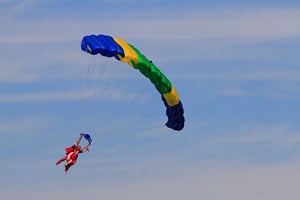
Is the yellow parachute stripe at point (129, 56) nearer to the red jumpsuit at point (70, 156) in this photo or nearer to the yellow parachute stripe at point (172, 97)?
the yellow parachute stripe at point (172, 97)

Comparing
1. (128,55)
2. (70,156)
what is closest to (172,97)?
(128,55)

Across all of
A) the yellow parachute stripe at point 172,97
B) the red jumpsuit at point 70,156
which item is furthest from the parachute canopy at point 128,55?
the red jumpsuit at point 70,156

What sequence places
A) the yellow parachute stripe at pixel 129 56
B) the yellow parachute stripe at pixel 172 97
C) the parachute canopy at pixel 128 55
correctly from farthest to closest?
the yellow parachute stripe at pixel 172 97, the yellow parachute stripe at pixel 129 56, the parachute canopy at pixel 128 55

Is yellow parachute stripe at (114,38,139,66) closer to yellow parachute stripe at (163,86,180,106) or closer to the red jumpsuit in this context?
yellow parachute stripe at (163,86,180,106)

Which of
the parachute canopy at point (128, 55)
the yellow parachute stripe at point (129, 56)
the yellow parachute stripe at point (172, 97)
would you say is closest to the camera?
the parachute canopy at point (128, 55)

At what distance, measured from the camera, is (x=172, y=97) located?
79312mm

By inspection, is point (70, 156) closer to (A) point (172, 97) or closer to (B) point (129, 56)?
(B) point (129, 56)

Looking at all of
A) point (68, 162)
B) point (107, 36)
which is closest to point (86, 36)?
point (107, 36)

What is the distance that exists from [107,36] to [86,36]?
1.46 metres

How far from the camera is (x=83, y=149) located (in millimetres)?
75812

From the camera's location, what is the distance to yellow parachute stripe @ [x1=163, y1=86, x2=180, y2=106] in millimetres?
79062

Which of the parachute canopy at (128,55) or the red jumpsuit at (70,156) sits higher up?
the parachute canopy at (128,55)

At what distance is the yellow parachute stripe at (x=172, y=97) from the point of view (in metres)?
79.1

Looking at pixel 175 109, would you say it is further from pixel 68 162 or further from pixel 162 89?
pixel 68 162
